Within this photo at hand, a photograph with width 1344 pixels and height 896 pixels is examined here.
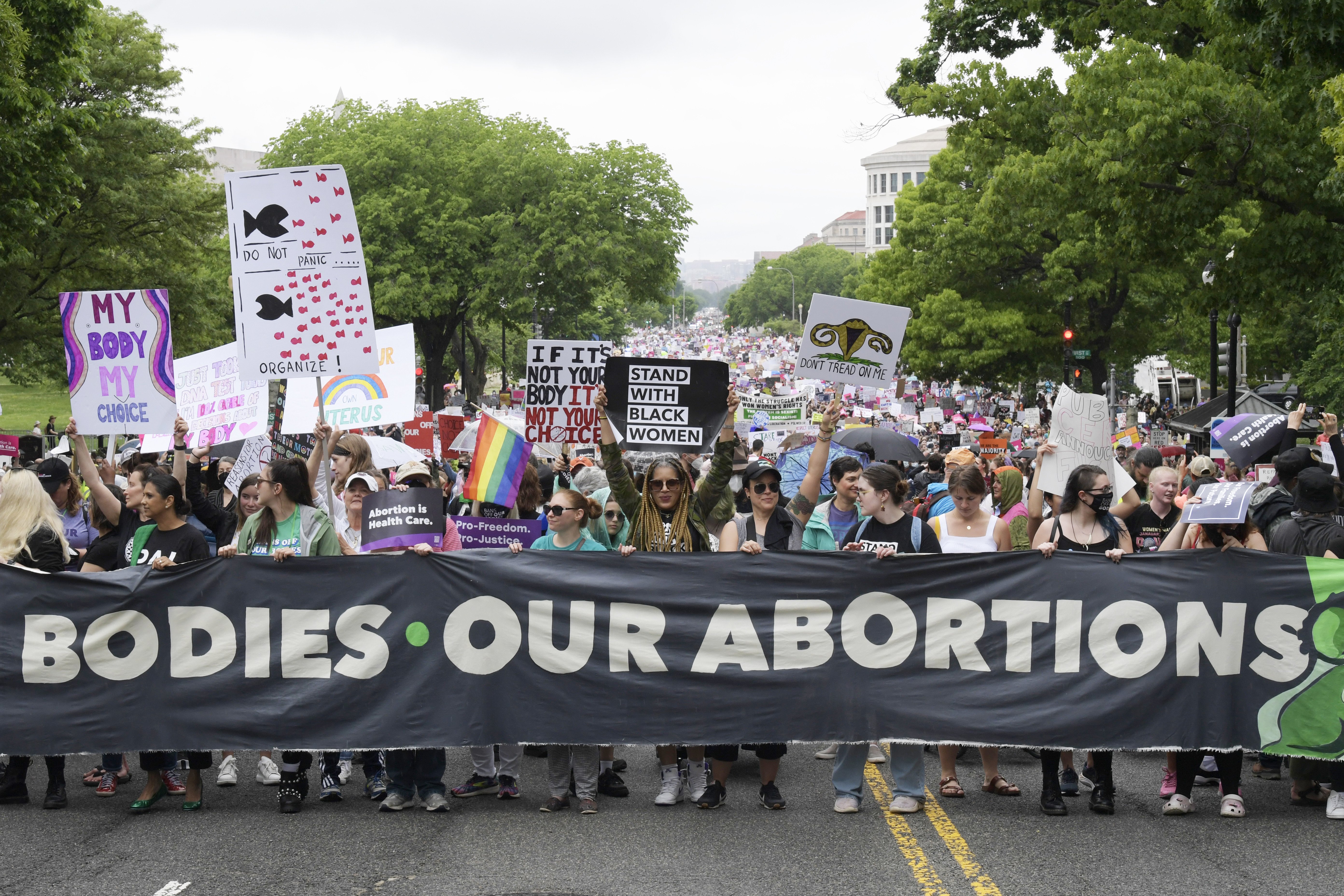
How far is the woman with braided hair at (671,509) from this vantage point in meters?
7.52

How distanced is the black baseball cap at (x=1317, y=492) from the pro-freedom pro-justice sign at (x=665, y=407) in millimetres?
3253

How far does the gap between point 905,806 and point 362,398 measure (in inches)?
264

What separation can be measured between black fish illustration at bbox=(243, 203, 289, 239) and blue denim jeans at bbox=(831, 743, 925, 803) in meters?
4.67

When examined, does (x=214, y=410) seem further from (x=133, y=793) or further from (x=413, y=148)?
(x=413, y=148)

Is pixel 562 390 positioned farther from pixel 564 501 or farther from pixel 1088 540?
pixel 1088 540

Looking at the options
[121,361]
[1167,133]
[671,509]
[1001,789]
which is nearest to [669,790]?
[671,509]

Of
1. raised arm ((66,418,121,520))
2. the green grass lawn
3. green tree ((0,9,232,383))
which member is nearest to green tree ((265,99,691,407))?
the green grass lawn

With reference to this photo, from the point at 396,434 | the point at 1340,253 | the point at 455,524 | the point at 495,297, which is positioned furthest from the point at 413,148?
the point at 455,524

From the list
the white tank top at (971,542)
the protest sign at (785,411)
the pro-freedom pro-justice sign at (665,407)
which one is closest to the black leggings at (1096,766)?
the white tank top at (971,542)

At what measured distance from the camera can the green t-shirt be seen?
7.66 m

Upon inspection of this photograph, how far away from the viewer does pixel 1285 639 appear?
284 inches

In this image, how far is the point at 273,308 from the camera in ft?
28.5

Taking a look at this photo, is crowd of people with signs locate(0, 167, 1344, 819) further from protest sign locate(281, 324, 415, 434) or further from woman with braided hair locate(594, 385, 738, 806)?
protest sign locate(281, 324, 415, 434)

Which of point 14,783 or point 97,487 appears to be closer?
point 14,783
